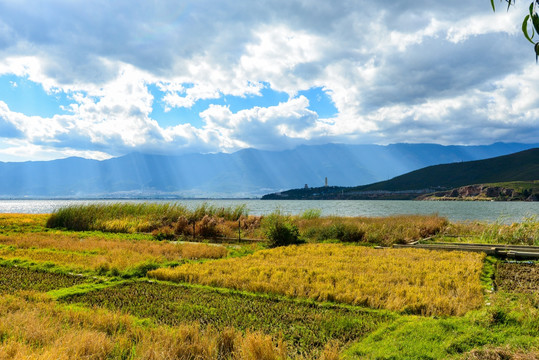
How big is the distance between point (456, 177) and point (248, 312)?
166m

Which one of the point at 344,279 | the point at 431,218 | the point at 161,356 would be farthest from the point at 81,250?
the point at 431,218

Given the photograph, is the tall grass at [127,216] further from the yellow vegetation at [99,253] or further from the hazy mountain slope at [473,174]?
the hazy mountain slope at [473,174]

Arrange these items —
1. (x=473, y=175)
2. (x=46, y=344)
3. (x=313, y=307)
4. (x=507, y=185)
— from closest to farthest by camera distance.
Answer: (x=46, y=344), (x=313, y=307), (x=507, y=185), (x=473, y=175)

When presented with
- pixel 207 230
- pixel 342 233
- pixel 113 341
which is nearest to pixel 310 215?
pixel 342 233

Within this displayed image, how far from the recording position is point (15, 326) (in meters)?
5.40

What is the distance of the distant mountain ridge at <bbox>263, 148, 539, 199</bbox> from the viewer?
464 ft

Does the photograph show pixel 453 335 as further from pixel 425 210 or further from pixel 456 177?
pixel 456 177

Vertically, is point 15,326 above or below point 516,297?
above

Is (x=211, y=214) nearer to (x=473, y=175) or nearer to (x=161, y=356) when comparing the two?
(x=161, y=356)

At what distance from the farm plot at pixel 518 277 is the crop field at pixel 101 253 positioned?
905cm

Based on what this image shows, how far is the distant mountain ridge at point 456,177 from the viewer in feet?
464

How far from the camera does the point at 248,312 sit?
6953 millimetres

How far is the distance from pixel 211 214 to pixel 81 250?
1158cm

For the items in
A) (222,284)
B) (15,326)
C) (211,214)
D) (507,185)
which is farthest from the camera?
(507,185)
